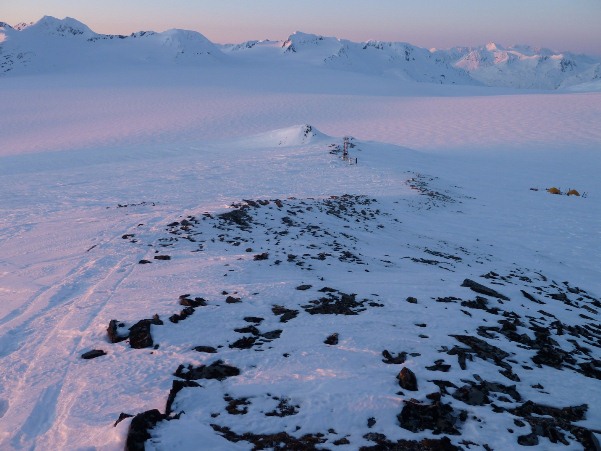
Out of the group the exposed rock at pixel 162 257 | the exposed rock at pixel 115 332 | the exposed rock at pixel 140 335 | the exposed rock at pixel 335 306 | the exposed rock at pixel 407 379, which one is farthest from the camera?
the exposed rock at pixel 162 257

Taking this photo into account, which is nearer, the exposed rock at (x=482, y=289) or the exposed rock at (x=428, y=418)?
the exposed rock at (x=428, y=418)

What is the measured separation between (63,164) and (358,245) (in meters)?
23.9

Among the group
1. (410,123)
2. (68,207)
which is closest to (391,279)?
(68,207)

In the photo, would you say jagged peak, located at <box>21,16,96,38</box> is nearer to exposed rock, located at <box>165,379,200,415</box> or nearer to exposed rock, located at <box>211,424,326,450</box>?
exposed rock, located at <box>165,379,200,415</box>

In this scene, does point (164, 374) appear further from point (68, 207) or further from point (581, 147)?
point (581, 147)

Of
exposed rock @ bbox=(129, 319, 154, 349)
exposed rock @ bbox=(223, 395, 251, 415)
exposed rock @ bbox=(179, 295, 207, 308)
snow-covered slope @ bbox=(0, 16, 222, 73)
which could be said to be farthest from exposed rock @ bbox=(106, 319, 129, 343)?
snow-covered slope @ bbox=(0, 16, 222, 73)

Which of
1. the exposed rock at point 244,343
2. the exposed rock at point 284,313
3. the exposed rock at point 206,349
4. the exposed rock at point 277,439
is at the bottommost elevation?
the exposed rock at point 284,313

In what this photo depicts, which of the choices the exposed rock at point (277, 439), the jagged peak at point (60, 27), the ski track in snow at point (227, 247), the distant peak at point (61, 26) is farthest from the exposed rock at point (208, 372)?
the distant peak at point (61, 26)

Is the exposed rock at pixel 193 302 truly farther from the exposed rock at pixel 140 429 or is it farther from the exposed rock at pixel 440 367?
the exposed rock at pixel 440 367

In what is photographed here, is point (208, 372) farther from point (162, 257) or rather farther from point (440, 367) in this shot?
point (162, 257)

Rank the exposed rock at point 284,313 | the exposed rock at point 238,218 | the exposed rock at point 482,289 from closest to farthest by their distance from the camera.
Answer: the exposed rock at point 284,313 < the exposed rock at point 482,289 < the exposed rock at point 238,218

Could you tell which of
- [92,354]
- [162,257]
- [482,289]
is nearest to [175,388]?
[92,354]

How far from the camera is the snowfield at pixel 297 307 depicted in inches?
199

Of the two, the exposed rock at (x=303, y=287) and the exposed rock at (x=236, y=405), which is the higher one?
the exposed rock at (x=236, y=405)
